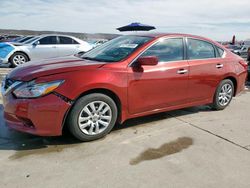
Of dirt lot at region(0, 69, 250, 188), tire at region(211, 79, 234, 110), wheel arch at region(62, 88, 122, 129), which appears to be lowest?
dirt lot at region(0, 69, 250, 188)

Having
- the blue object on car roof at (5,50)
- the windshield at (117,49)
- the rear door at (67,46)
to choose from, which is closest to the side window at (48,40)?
the rear door at (67,46)

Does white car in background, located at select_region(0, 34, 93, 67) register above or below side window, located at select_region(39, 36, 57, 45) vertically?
below

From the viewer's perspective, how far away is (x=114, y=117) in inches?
159

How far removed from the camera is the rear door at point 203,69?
4855 millimetres

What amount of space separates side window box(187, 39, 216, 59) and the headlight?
246 cm

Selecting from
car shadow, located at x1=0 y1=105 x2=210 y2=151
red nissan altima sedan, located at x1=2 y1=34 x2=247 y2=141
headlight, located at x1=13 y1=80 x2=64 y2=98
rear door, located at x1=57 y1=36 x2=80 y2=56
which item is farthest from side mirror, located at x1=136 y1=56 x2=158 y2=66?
rear door, located at x1=57 y1=36 x2=80 y2=56

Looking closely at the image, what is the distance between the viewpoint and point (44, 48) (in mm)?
11555

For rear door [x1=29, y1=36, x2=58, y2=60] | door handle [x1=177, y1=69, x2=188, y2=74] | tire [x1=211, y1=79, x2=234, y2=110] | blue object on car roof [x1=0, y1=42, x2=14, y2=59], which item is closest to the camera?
door handle [x1=177, y1=69, x2=188, y2=74]

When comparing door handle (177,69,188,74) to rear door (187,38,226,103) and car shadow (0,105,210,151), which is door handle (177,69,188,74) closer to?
rear door (187,38,226,103)

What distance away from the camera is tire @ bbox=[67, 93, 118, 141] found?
368 cm

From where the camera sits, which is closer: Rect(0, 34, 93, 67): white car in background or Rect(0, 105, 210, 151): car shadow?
Rect(0, 105, 210, 151): car shadow

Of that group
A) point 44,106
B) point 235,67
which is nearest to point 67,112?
point 44,106

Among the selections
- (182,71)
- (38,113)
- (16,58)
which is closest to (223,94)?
(182,71)

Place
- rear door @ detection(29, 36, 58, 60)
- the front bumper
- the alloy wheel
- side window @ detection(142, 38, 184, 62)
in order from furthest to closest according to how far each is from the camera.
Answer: rear door @ detection(29, 36, 58, 60), side window @ detection(142, 38, 184, 62), the alloy wheel, the front bumper
